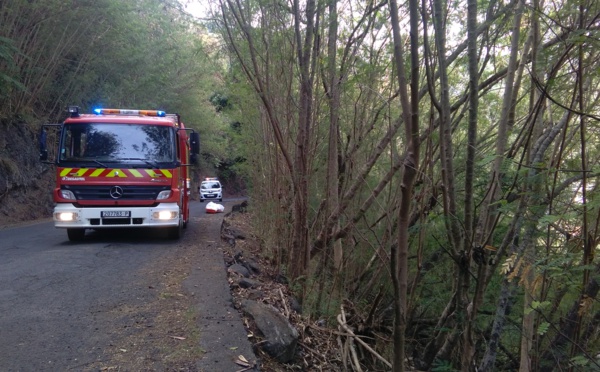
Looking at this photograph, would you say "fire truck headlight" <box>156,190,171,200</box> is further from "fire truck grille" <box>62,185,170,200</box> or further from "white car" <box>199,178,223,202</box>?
"white car" <box>199,178,223,202</box>

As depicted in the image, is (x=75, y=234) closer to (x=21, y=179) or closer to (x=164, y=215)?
(x=164, y=215)

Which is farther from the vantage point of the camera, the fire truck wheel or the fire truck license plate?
the fire truck wheel

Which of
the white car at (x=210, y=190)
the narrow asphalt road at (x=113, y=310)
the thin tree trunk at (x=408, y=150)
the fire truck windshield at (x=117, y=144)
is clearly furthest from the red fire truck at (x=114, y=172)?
the white car at (x=210, y=190)

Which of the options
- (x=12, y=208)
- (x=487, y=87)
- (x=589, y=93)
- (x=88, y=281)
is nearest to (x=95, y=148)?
(x=88, y=281)

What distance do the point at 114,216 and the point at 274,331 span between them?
5.49 meters

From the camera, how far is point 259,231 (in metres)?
11.3

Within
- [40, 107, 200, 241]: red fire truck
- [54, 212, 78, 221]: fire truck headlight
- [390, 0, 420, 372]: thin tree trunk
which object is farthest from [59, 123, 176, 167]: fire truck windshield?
[390, 0, 420, 372]: thin tree trunk

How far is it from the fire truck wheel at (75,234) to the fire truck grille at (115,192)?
95cm

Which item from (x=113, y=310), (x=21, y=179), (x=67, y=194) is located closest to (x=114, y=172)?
(x=67, y=194)

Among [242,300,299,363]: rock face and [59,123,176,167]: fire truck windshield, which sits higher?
[59,123,176,167]: fire truck windshield

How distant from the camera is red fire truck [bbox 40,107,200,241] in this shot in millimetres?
8977

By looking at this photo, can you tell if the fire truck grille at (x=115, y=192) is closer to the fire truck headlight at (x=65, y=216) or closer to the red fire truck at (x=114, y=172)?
the red fire truck at (x=114, y=172)

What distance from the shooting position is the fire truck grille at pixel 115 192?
899 cm

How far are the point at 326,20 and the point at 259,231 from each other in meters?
6.20
